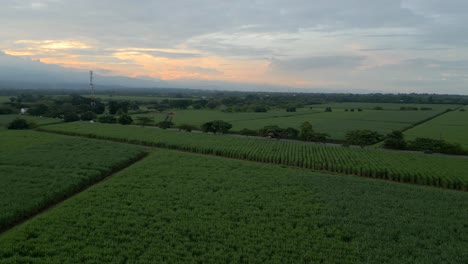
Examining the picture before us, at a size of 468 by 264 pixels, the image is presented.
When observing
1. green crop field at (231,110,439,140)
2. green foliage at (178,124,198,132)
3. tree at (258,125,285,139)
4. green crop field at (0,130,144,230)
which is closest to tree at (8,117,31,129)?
green crop field at (0,130,144,230)

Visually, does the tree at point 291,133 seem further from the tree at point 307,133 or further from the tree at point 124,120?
the tree at point 124,120

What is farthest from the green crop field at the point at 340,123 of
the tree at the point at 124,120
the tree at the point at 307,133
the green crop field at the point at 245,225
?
the green crop field at the point at 245,225

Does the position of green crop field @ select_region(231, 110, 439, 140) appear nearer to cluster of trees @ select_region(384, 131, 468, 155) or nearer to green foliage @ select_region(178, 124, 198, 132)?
cluster of trees @ select_region(384, 131, 468, 155)

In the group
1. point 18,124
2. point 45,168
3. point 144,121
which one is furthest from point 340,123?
point 18,124

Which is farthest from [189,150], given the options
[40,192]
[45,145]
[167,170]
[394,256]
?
[394,256]

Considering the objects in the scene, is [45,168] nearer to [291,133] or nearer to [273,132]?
[273,132]

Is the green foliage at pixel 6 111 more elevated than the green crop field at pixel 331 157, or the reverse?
the green foliage at pixel 6 111
